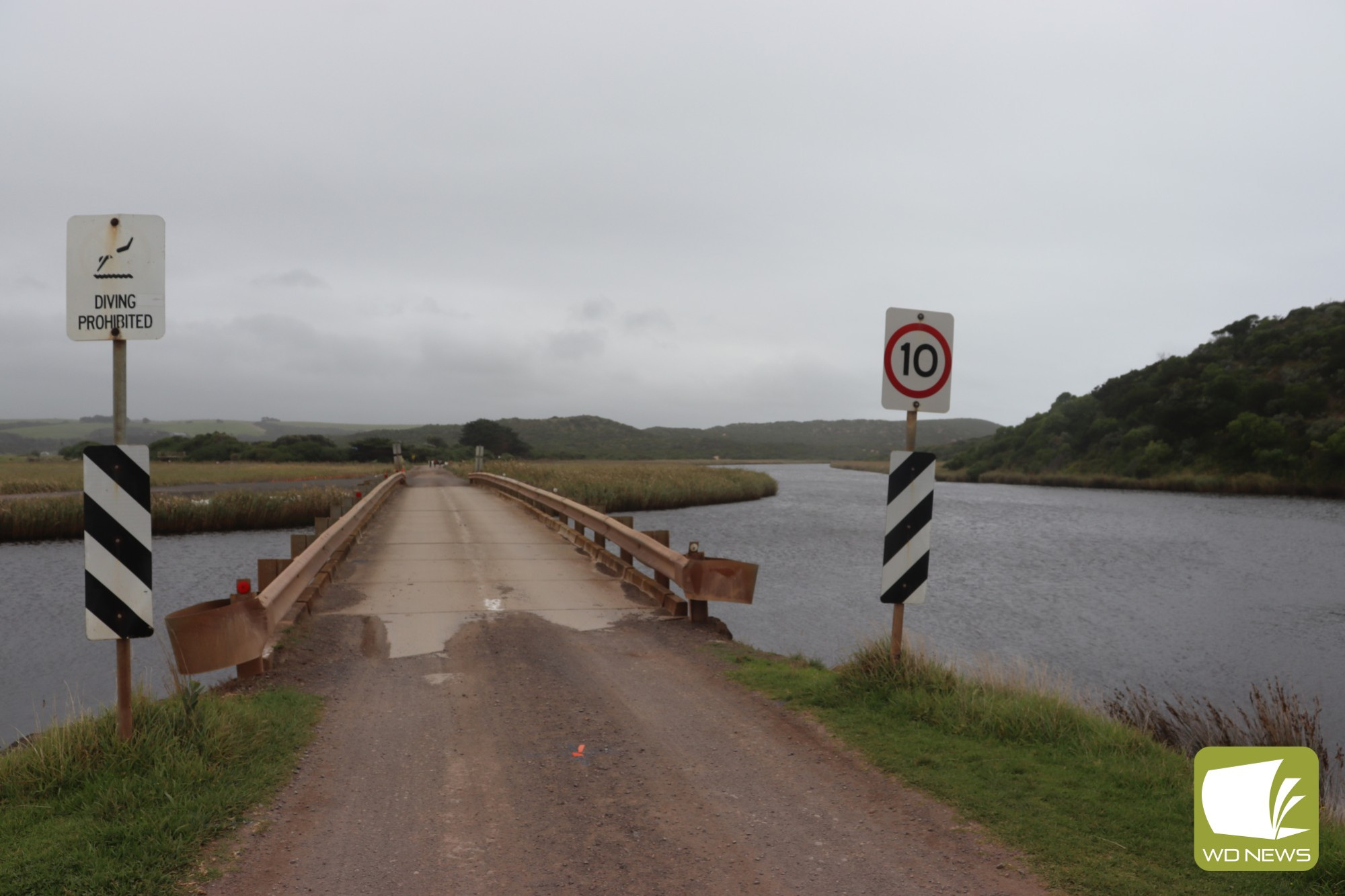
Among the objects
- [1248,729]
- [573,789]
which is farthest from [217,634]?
[1248,729]

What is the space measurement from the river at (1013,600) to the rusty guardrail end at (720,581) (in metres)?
1.53

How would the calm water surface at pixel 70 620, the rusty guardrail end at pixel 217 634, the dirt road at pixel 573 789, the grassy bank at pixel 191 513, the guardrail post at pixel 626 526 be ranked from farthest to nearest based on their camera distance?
the grassy bank at pixel 191 513 → the guardrail post at pixel 626 526 → the calm water surface at pixel 70 620 → the rusty guardrail end at pixel 217 634 → the dirt road at pixel 573 789

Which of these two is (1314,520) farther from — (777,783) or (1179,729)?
(777,783)

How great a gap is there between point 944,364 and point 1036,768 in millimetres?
2990

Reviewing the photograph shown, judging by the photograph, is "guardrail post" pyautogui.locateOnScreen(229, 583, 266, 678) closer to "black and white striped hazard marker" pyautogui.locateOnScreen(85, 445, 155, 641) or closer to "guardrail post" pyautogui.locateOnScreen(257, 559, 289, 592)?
"guardrail post" pyautogui.locateOnScreen(257, 559, 289, 592)

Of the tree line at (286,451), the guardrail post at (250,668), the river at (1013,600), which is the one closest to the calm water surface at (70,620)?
the river at (1013,600)

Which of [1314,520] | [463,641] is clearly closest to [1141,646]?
[463,641]

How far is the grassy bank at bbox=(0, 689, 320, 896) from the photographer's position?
3.52 metres

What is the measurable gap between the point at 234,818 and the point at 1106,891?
4.04m

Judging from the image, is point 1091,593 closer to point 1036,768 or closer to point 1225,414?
point 1036,768

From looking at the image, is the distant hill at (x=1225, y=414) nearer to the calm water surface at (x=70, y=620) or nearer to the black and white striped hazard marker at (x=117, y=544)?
the calm water surface at (x=70, y=620)

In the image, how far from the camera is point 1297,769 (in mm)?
4586

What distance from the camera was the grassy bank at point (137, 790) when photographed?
3.52m

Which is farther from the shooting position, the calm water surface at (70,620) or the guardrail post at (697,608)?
the calm water surface at (70,620)
